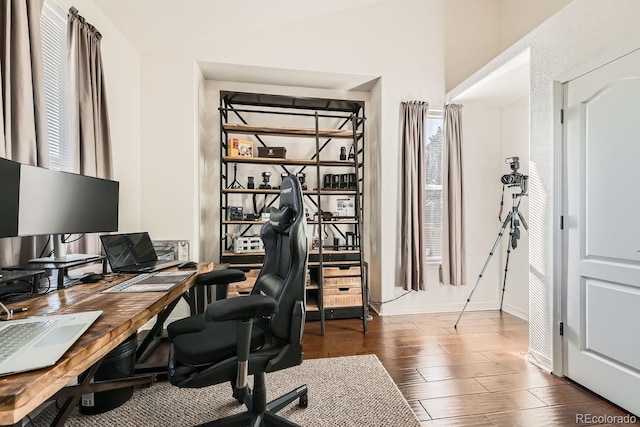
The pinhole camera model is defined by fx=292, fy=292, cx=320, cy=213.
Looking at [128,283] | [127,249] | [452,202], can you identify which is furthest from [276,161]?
[452,202]

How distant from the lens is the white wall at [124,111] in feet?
7.65

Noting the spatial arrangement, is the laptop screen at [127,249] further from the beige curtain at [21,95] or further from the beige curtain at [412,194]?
the beige curtain at [412,194]

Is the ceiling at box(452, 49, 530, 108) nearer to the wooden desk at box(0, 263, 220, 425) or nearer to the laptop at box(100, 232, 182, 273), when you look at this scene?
the wooden desk at box(0, 263, 220, 425)

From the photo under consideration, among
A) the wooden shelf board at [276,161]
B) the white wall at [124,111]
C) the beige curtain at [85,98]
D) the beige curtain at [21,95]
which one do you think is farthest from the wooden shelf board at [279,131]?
the beige curtain at [21,95]

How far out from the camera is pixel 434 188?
328 cm

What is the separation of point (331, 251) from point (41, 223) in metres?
2.27

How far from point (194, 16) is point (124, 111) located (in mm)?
1008

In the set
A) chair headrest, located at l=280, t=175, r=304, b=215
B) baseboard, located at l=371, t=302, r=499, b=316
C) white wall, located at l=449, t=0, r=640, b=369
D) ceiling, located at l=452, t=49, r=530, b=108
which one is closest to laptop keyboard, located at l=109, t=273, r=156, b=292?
chair headrest, located at l=280, t=175, r=304, b=215

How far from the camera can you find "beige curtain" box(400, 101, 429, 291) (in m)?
3.05

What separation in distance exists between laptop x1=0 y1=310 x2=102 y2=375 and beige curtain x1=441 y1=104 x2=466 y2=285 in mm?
3077

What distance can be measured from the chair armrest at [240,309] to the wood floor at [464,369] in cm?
115

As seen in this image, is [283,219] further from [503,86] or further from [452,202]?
[503,86]

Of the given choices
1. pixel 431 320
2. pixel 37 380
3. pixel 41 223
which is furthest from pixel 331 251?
pixel 37 380

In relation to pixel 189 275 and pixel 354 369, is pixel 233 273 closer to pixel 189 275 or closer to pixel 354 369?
pixel 189 275
